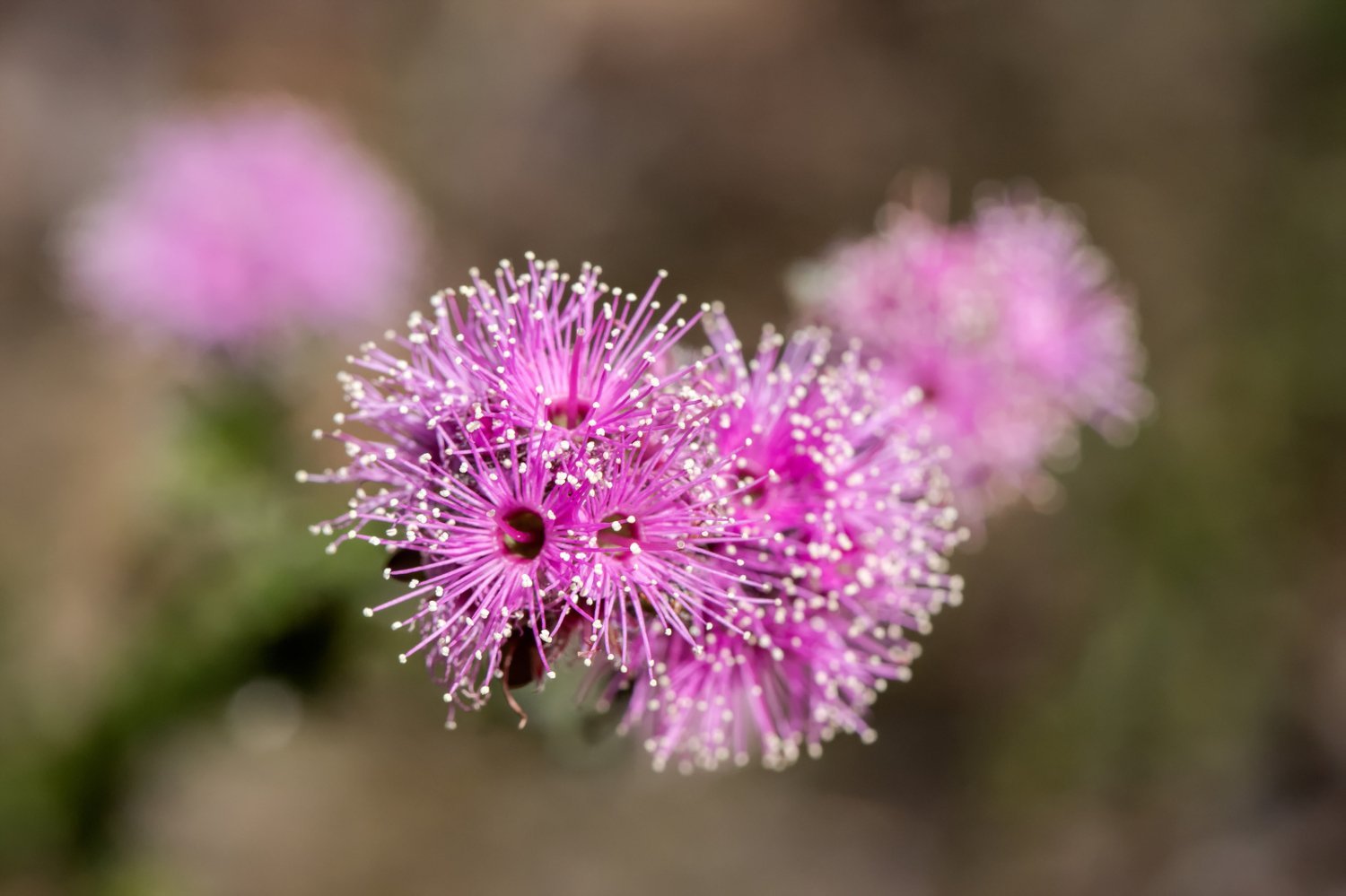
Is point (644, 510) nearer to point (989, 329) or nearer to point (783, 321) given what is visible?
point (989, 329)

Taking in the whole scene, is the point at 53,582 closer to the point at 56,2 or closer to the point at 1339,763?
the point at 56,2

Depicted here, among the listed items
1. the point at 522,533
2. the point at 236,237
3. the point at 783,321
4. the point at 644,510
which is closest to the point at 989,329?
the point at 644,510

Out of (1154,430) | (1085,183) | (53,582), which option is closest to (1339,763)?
(1154,430)

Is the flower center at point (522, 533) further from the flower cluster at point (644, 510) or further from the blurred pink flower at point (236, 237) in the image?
the blurred pink flower at point (236, 237)

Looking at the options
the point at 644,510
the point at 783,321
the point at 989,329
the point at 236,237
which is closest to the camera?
the point at 644,510

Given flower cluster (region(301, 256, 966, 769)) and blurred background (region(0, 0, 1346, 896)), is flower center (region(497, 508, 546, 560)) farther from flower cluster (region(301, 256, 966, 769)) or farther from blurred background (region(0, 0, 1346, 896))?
blurred background (region(0, 0, 1346, 896))

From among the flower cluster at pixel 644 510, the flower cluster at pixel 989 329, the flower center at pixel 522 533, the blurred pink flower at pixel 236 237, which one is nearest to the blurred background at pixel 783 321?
the blurred pink flower at pixel 236 237
